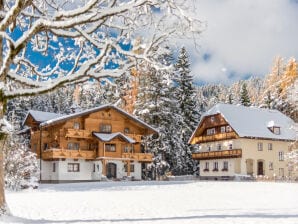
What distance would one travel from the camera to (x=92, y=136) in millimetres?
49844

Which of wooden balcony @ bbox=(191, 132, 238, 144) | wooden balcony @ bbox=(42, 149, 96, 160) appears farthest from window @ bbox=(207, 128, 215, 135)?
wooden balcony @ bbox=(42, 149, 96, 160)

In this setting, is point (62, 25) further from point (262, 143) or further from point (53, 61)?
point (262, 143)

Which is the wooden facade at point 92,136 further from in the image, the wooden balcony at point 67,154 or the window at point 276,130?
the window at point 276,130

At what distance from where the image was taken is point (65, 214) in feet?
45.1

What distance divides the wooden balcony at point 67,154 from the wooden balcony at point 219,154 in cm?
1537

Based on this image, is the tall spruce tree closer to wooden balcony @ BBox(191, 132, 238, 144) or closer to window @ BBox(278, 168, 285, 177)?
wooden balcony @ BBox(191, 132, 238, 144)

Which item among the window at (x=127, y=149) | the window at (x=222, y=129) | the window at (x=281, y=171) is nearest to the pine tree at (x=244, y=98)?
the window at (x=222, y=129)

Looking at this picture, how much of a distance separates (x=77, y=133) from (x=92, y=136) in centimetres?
208

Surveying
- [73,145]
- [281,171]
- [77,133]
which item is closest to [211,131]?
[281,171]

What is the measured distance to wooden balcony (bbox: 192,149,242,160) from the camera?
5412 cm

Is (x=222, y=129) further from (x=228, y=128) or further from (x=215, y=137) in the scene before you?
(x=215, y=137)

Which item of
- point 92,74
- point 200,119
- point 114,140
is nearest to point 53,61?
point 92,74

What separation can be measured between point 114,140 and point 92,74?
38148 mm

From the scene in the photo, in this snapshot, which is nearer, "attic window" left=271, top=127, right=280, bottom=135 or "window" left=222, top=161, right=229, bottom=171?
"window" left=222, top=161, right=229, bottom=171
